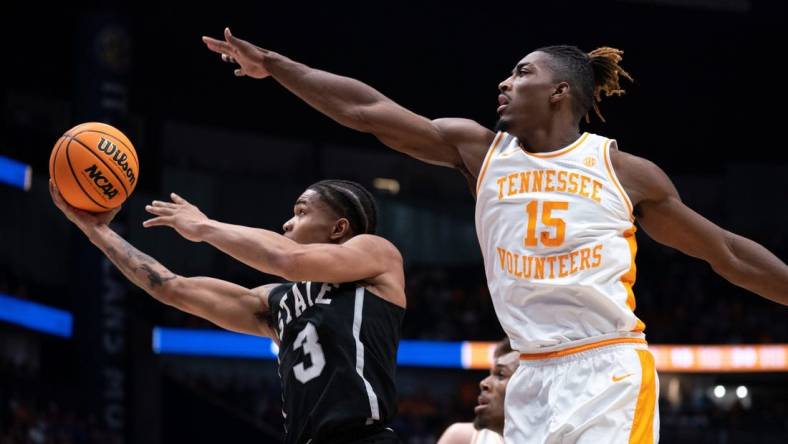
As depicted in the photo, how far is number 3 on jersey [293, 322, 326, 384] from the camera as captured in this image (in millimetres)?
3971

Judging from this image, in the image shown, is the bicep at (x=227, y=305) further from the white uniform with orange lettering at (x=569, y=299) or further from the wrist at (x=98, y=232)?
the white uniform with orange lettering at (x=569, y=299)

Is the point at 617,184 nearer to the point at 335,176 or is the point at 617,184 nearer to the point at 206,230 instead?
the point at 206,230

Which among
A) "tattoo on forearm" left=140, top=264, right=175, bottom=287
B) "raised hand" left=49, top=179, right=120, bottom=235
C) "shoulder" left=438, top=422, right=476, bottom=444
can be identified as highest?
"raised hand" left=49, top=179, right=120, bottom=235

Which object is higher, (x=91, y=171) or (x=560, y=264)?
(x=91, y=171)

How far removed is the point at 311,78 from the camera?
4.02 m

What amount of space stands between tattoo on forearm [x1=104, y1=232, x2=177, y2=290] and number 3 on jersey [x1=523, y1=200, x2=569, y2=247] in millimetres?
1597

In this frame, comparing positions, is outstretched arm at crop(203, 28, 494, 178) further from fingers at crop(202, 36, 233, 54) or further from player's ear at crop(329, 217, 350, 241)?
player's ear at crop(329, 217, 350, 241)

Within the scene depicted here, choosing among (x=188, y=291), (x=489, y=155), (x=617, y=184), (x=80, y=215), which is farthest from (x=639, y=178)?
(x=80, y=215)

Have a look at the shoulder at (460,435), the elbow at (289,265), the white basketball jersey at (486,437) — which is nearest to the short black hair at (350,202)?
the elbow at (289,265)

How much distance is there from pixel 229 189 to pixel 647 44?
1001 centimetres

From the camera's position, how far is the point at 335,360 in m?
3.97

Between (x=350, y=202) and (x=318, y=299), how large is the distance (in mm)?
460

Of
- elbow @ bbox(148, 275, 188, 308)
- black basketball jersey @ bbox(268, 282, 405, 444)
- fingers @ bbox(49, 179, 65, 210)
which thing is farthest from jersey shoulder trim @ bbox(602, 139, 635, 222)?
fingers @ bbox(49, 179, 65, 210)

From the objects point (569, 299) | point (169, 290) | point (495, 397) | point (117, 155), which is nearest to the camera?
point (569, 299)
